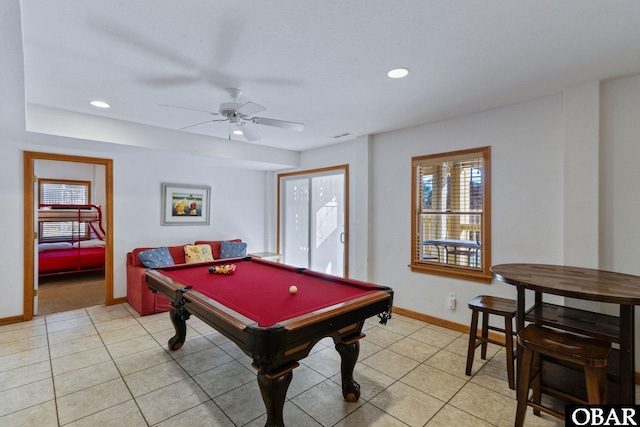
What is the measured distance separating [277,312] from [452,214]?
104 inches

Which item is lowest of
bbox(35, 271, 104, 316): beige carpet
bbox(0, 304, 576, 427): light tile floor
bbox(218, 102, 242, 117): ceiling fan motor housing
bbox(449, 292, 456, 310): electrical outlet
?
bbox(0, 304, 576, 427): light tile floor

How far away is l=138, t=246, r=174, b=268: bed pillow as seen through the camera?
441 centimetres

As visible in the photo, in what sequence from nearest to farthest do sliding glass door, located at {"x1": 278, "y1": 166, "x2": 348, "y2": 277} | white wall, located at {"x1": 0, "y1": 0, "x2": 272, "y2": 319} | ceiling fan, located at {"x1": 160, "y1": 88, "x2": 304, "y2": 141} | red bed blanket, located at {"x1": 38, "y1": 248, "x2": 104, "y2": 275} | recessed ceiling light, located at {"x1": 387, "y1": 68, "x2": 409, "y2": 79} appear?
1. recessed ceiling light, located at {"x1": 387, "y1": 68, "x2": 409, "y2": 79}
2. ceiling fan, located at {"x1": 160, "y1": 88, "x2": 304, "y2": 141}
3. white wall, located at {"x1": 0, "y1": 0, "x2": 272, "y2": 319}
4. sliding glass door, located at {"x1": 278, "y1": 166, "x2": 348, "y2": 277}
5. red bed blanket, located at {"x1": 38, "y1": 248, "x2": 104, "y2": 275}

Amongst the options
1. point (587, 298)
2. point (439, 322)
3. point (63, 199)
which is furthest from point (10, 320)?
point (587, 298)

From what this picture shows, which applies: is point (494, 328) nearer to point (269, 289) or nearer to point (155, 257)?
point (269, 289)

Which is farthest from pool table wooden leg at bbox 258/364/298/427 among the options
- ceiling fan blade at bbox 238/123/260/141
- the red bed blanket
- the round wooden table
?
the red bed blanket

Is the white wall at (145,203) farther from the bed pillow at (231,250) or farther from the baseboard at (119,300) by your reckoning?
the bed pillow at (231,250)

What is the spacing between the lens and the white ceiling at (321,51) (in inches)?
68.1

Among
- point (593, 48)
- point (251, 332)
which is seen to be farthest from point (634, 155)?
point (251, 332)

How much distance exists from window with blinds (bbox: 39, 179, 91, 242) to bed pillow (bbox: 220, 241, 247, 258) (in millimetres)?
4853

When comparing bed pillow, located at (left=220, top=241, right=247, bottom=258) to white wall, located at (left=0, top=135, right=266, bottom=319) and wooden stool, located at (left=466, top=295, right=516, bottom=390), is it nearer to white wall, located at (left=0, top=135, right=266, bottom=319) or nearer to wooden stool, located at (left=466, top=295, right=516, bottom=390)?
white wall, located at (left=0, top=135, right=266, bottom=319)

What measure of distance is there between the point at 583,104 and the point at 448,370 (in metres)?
2.66

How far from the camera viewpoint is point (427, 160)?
3.85 m

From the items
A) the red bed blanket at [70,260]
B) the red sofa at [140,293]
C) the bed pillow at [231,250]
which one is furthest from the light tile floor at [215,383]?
the red bed blanket at [70,260]
